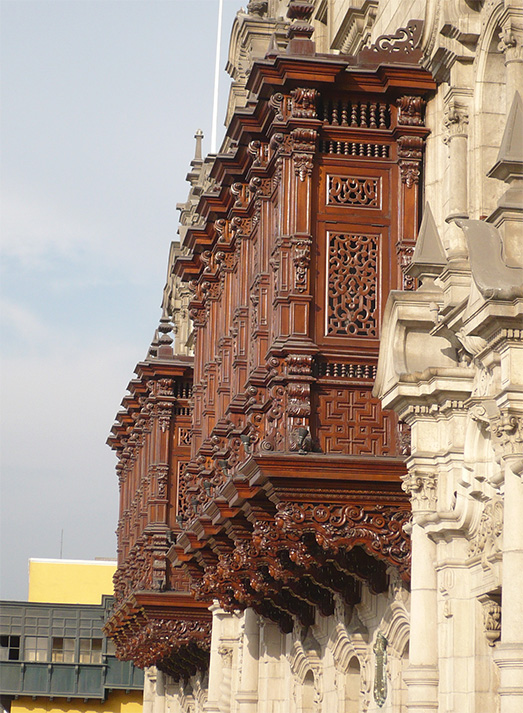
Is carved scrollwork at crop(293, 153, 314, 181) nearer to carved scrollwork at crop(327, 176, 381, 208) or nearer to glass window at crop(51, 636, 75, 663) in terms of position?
carved scrollwork at crop(327, 176, 381, 208)

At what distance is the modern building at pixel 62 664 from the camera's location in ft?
186

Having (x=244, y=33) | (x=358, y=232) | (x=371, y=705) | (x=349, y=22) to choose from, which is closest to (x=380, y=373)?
(x=358, y=232)

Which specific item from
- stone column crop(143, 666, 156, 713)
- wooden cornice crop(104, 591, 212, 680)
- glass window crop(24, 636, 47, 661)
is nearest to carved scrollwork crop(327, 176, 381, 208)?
wooden cornice crop(104, 591, 212, 680)

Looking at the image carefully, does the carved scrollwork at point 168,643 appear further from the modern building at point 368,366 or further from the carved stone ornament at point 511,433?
the carved stone ornament at point 511,433

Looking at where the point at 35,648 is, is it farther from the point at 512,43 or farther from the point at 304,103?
the point at 512,43

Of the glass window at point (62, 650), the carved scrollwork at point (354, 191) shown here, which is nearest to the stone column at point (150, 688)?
the glass window at point (62, 650)

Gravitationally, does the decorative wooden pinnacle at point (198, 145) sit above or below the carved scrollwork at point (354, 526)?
above

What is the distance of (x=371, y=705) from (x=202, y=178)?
739 inches

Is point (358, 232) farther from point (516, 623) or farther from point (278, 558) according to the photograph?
→ point (516, 623)

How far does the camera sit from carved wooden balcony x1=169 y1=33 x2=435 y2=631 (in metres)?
18.0

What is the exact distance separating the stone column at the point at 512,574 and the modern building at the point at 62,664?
1706 inches

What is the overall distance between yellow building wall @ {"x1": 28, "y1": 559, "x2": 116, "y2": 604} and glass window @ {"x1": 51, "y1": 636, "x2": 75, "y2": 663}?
32.2 feet

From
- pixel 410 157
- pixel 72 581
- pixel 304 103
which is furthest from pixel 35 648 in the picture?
pixel 304 103

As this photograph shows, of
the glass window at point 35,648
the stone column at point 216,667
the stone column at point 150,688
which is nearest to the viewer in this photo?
the stone column at point 216,667
